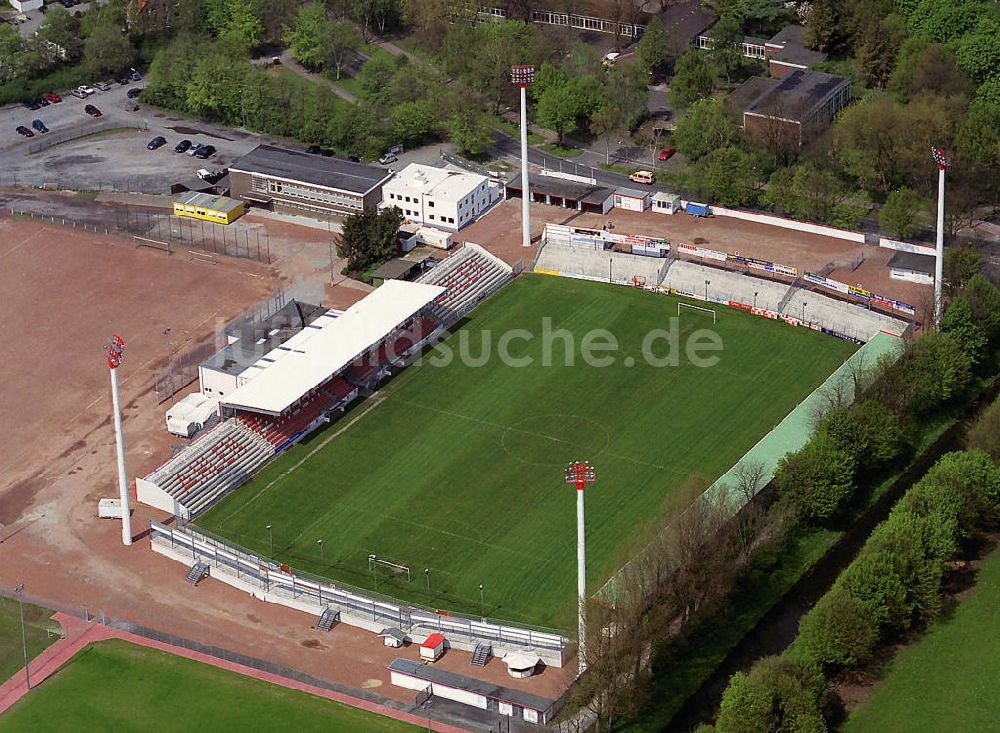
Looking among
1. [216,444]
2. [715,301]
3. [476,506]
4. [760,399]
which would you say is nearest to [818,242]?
[715,301]

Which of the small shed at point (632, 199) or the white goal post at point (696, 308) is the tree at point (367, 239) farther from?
the white goal post at point (696, 308)

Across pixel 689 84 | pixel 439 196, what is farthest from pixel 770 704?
pixel 689 84

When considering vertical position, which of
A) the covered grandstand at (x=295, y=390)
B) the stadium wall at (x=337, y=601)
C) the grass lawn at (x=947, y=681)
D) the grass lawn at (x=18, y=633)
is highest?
the covered grandstand at (x=295, y=390)

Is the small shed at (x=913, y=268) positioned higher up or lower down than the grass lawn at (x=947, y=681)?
higher up

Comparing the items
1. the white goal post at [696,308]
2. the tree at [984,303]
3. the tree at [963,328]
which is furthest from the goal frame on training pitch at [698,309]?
the tree at [984,303]

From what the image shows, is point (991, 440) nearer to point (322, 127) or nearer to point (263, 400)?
point (263, 400)

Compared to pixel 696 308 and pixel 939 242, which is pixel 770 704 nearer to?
pixel 696 308
